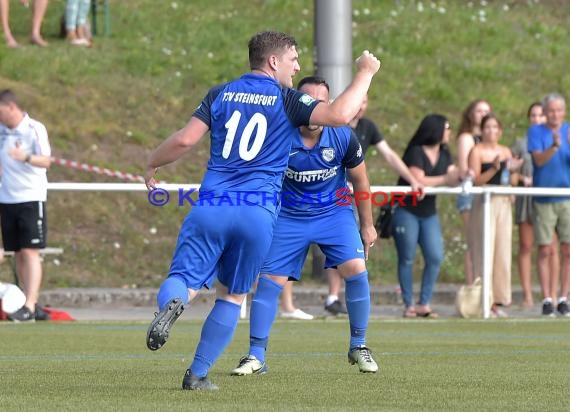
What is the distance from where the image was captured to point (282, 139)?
793 cm

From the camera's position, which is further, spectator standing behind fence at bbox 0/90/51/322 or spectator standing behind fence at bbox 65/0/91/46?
spectator standing behind fence at bbox 65/0/91/46

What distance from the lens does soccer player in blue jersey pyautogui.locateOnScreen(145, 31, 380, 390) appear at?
7.82 meters

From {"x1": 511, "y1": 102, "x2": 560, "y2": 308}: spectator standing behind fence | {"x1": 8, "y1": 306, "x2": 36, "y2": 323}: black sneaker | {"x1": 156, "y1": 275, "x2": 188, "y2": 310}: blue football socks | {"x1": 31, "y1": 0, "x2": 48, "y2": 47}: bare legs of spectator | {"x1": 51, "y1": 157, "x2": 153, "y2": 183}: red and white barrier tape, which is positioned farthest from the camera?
{"x1": 31, "y1": 0, "x2": 48, "y2": 47}: bare legs of spectator

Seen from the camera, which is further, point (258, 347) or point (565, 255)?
point (565, 255)

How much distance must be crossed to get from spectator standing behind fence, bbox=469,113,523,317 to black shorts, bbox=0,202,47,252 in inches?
169

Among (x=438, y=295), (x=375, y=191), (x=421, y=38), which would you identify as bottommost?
(x=438, y=295)

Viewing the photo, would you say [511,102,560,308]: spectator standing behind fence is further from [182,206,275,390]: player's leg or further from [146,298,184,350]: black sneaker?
[146,298,184,350]: black sneaker

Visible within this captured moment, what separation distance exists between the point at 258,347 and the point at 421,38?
17.0 metres

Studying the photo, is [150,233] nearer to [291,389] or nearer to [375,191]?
[375,191]

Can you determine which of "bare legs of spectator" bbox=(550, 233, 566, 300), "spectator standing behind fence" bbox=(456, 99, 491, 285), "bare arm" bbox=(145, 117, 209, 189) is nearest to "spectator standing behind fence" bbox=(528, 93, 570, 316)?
"bare legs of spectator" bbox=(550, 233, 566, 300)

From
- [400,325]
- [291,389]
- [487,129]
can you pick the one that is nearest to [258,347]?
[291,389]

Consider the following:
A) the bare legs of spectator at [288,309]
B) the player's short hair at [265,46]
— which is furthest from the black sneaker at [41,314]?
the player's short hair at [265,46]

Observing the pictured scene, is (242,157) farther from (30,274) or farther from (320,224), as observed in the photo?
(30,274)

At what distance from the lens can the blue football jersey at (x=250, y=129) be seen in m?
7.86
